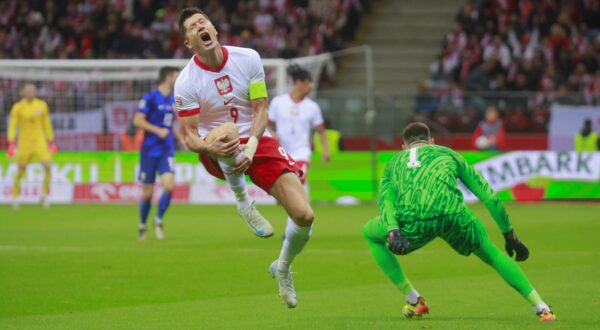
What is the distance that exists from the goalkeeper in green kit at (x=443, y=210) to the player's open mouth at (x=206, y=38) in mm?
1789

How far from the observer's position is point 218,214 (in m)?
22.5

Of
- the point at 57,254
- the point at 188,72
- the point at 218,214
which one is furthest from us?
the point at 218,214

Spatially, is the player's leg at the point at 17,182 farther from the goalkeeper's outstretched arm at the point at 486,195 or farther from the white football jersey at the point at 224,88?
the goalkeeper's outstretched arm at the point at 486,195

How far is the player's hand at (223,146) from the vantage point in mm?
9094

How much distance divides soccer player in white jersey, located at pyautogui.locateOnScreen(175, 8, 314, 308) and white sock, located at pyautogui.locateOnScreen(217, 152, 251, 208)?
0.01 meters

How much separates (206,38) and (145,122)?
24.4 ft

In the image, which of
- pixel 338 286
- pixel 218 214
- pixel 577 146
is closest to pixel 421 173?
pixel 338 286

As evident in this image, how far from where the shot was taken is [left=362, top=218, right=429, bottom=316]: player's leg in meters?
9.20

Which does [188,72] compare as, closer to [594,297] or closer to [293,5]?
[594,297]

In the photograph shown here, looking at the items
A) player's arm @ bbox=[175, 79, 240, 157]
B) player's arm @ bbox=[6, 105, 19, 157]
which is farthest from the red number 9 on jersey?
player's arm @ bbox=[6, 105, 19, 157]

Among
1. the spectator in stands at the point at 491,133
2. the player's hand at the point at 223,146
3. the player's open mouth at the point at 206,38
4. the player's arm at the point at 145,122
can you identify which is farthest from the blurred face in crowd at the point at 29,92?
the player's hand at the point at 223,146

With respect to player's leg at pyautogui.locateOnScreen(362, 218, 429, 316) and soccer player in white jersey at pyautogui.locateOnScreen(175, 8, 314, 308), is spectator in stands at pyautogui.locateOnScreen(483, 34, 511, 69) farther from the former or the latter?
player's leg at pyautogui.locateOnScreen(362, 218, 429, 316)

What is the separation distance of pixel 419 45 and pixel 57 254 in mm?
21598

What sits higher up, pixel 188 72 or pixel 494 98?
pixel 188 72
